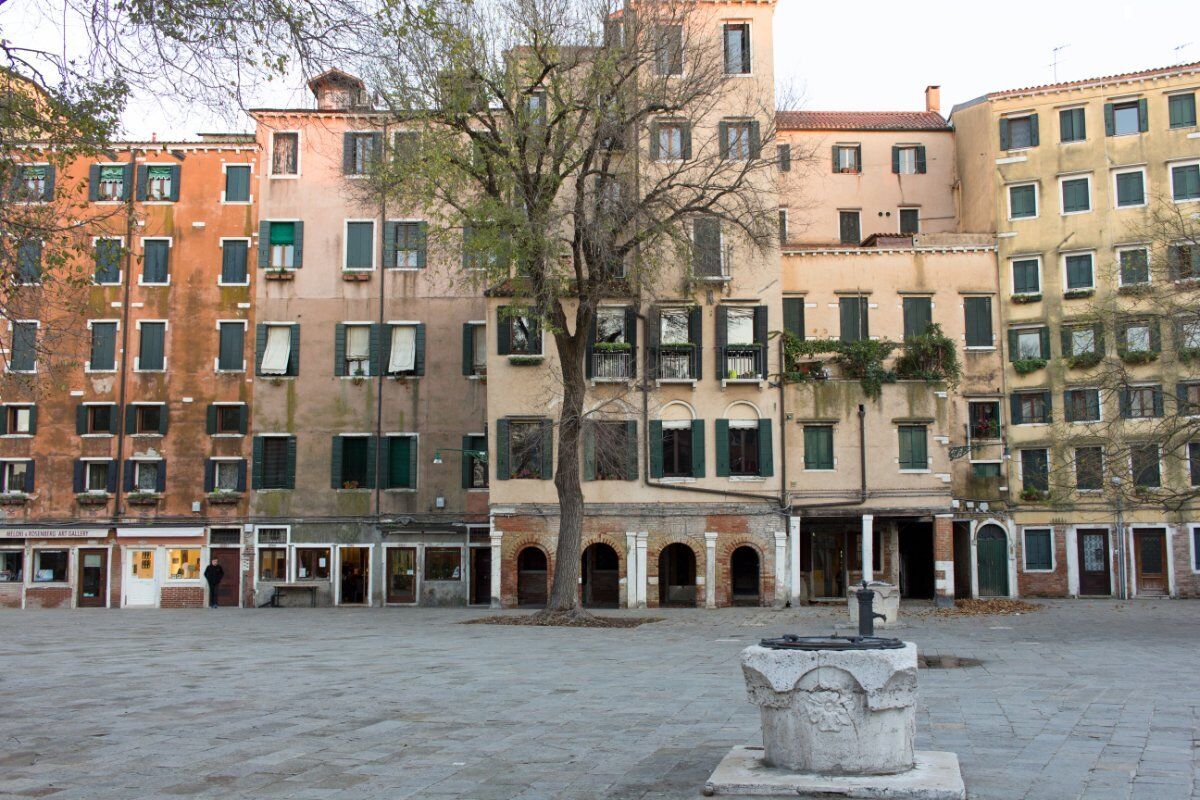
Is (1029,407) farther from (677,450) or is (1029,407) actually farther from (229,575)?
(229,575)

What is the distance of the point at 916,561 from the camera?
4097 centimetres

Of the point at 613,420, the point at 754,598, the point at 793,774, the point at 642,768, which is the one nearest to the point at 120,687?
the point at 642,768

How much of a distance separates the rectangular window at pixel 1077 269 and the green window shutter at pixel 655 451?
54.0ft

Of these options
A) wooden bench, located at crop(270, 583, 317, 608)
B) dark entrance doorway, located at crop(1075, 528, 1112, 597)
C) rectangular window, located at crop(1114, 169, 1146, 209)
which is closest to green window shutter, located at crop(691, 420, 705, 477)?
wooden bench, located at crop(270, 583, 317, 608)

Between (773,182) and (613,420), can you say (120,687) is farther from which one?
(773,182)

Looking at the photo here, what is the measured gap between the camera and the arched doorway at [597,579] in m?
37.3

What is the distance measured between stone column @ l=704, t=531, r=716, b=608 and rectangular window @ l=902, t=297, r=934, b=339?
10.0m

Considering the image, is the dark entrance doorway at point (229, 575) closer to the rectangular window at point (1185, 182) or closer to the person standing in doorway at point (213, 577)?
the person standing in doorway at point (213, 577)

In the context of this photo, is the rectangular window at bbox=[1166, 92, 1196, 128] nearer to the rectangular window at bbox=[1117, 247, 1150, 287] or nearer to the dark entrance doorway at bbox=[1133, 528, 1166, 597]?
the rectangular window at bbox=[1117, 247, 1150, 287]

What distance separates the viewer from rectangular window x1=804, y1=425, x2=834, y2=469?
122 feet

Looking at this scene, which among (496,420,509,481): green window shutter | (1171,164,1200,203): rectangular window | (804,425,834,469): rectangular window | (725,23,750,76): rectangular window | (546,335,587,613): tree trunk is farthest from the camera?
(1171,164,1200,203): rectangular window

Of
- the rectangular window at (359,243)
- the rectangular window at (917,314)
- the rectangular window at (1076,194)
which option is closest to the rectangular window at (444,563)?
the rectangular window at (359,243)

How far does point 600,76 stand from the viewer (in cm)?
2647

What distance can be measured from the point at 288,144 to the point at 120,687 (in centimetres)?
3063
